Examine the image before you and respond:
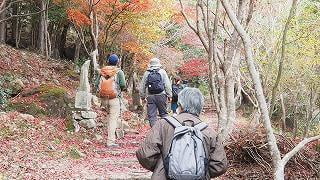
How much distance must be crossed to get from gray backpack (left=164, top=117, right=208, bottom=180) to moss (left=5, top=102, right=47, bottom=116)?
8788 millimetres

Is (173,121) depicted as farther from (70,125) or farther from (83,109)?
(83,109)

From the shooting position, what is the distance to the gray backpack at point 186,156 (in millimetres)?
3910

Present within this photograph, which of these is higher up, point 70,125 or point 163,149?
point 163,149

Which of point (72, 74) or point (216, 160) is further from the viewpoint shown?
point (72, 74)

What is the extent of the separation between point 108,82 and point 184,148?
241 inches

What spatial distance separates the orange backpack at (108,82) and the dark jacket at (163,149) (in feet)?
19.1

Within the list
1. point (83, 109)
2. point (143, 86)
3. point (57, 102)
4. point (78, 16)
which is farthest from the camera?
point (78, 16)

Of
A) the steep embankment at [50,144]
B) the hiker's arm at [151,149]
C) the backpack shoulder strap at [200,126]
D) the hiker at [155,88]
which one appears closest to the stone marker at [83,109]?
the steep embankment at [50,144]

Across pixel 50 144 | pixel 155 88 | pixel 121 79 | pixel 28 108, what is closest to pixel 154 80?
pixel 155 88

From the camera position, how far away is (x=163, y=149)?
161 inches

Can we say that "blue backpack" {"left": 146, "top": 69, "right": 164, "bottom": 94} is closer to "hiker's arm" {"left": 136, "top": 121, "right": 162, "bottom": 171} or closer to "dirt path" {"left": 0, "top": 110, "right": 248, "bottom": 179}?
"dirt path" {"left": 0, "top": 110, "right": 248, "bottom": 179}

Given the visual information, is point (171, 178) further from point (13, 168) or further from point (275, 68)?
point (275, 68)

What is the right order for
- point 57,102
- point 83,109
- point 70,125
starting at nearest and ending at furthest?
point 70,125
point 83,109
point 57,102

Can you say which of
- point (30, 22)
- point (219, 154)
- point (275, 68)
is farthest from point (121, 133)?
point (30, 22)
